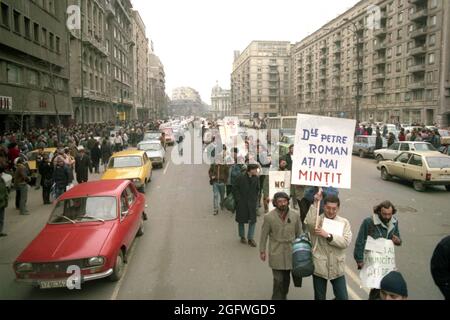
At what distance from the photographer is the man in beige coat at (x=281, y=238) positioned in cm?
485

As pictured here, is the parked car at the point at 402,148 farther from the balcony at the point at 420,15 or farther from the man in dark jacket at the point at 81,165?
the balcony at the point at 420,15

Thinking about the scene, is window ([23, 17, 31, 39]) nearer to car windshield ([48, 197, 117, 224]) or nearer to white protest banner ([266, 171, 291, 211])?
car windshield ([48, 197, 117, 224])

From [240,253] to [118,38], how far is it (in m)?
64.6

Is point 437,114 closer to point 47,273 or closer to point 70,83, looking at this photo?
point 70,83

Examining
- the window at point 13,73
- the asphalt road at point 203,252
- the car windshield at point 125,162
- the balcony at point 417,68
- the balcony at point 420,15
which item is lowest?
the asphalt road at point 203,252

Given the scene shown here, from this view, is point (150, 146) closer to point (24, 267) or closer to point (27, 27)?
point (27, 27)

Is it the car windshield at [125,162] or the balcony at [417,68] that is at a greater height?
the balcony at [417,68]

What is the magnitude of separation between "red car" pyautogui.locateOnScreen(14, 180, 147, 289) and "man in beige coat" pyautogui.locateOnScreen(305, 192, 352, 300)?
10.4 ft

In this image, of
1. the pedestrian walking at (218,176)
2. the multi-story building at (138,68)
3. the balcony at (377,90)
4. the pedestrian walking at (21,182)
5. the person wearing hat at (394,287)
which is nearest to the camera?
the person wearing hat at (394,287)

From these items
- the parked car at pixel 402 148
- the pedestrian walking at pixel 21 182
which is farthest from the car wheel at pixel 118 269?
the parked car at pixel 402 148

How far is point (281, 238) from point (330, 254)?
701 mm

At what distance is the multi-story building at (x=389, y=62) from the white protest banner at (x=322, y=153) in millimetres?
31417

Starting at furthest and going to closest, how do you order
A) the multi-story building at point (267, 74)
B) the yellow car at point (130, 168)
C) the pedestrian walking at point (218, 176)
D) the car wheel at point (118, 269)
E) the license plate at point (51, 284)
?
1. the multi-story building at point (267, 74)
2. the yellow car at point (130, 168)
3. the pedestrian walking at point (218, 176)
4. the car wheel at point (118, 269)
5. the license plate at point (51, 284)

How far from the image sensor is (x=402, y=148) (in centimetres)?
1956
